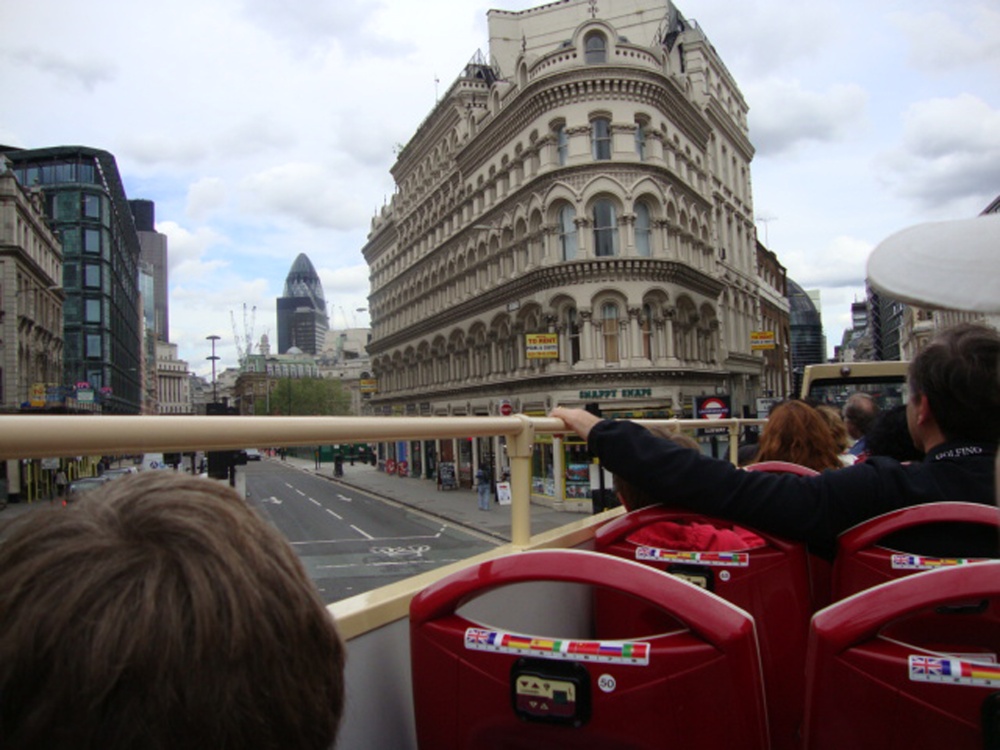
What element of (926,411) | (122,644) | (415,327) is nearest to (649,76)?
(415,327)

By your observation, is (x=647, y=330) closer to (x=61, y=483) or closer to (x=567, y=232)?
(x=567, y=232)

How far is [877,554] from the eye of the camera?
190cm

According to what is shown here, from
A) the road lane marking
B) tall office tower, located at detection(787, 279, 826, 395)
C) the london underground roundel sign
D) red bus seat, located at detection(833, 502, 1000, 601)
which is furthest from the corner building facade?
tall office tower, located at detection(787, 279, 826, 395)

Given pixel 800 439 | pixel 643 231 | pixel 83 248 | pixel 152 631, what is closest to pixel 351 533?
pixel 152 631

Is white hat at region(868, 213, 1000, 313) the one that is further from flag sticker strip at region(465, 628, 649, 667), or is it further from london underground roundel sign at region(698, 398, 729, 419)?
london underground roundel sign at region(698, 398, 729, 419)

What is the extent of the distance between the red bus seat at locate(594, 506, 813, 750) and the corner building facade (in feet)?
78.5

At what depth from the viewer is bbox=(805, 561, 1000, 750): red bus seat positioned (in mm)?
1156

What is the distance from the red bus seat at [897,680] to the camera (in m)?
1.16

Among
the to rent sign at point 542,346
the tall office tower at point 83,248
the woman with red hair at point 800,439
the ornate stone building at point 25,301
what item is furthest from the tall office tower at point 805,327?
the woman with red hair at point 800,439

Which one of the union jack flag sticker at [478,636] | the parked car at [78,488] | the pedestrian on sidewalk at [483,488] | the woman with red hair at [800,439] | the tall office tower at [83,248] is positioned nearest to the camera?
the parked car at [78,488]

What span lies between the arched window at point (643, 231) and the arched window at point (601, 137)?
2.47m

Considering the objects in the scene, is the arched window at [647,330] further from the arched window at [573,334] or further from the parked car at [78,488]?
the parked car at [78,488]

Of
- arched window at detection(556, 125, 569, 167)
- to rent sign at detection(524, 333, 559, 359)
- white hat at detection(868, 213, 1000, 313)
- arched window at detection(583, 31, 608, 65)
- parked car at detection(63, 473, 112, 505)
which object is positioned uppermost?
arched window at detection(583, 31, 608, 65)

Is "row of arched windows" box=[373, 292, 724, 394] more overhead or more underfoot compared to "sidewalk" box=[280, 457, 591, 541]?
more overhead
